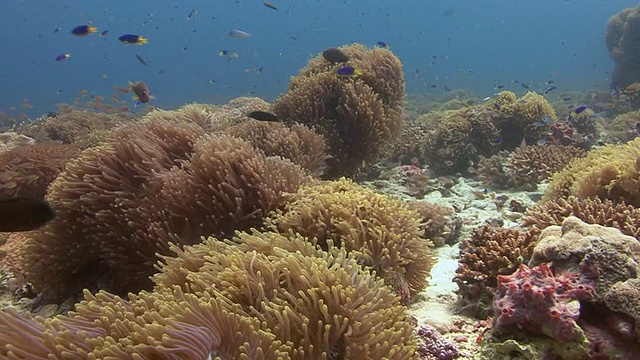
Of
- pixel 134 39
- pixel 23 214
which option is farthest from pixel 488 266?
pixel 134 39

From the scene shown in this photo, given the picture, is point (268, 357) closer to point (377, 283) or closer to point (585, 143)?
point (377, 283)

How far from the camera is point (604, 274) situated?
2525 millimetres

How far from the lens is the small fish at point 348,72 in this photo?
664 cm

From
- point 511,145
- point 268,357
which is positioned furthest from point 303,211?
point 511,145

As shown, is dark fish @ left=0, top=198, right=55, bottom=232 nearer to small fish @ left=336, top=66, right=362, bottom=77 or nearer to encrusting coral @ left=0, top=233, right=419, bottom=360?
encrusting coral @ left=0, top=233, right=419, bottom=360

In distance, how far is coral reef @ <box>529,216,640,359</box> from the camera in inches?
91.2

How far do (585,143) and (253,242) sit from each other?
33.3 ft

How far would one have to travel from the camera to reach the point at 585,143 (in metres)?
10.0

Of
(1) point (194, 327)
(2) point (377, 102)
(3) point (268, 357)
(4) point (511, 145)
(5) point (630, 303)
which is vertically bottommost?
(1) point (194, 327)

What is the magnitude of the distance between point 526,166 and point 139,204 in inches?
291

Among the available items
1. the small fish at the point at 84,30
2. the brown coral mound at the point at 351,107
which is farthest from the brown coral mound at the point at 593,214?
the small fish at the point at 84,30

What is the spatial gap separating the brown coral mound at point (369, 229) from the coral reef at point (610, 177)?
239 cm

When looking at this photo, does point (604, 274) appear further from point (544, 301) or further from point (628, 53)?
point (628, 53)

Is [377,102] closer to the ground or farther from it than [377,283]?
farther from it
